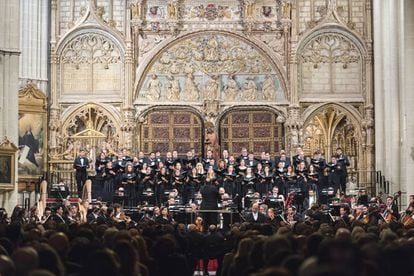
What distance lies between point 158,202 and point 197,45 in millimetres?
10566

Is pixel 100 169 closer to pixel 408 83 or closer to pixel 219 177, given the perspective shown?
pixel 219 177

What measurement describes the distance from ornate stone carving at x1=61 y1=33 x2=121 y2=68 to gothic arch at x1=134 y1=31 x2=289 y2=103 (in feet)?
4.49

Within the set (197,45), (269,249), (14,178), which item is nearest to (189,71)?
(197,45)

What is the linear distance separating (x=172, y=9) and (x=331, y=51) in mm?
7587

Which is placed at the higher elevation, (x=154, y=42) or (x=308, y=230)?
(x=154, y=42)

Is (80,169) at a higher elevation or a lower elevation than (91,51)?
lower

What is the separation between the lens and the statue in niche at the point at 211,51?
40156 mm

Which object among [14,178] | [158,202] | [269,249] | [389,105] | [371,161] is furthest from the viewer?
[371,161]

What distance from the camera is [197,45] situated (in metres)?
40.3

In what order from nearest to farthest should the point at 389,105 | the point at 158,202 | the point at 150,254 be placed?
1. the point at 150,254
2. the point at 158,202
3. the point at 389,105

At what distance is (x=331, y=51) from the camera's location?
4003 centimetres

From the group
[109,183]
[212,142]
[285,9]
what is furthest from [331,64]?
[109,183]

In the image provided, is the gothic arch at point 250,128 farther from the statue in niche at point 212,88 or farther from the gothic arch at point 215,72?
the gothic arch at point 215,72

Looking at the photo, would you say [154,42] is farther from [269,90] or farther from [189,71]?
[269,90]
